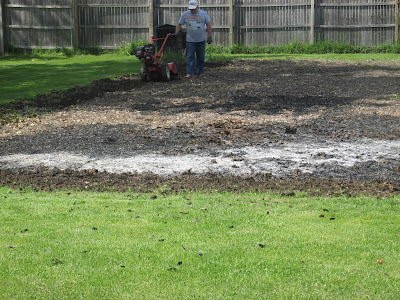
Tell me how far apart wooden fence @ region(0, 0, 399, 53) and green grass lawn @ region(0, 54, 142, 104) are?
0.93 m

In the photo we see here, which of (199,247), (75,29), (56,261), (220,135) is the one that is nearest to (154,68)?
(220,135)

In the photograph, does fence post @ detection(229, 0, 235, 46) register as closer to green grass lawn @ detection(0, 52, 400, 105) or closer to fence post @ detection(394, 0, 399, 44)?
green grass lawn @ detection(0, 52, 400, 105)

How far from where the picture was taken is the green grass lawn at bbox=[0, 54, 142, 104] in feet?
44.8

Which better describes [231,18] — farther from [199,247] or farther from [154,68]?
[199,247]

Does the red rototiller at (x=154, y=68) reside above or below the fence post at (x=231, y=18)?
below

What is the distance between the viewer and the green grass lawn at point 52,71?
13656 mm

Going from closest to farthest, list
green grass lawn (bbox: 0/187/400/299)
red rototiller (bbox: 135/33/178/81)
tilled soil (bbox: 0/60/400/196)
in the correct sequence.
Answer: green grass lawn (bbox: 0/187/400/299)
tilled soil (bbox: 0/60/400/196)
red rototiller (bbox: 135/33/178/81)

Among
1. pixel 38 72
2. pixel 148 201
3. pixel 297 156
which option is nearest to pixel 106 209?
pixel 148 201

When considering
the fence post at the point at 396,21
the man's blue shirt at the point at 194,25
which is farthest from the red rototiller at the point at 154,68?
the fence post at the point at 396,21

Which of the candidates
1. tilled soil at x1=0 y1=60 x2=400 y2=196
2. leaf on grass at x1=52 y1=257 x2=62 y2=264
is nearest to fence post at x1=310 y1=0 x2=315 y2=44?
tilled soil at x1=0 y1=60 x2=400 y2=196

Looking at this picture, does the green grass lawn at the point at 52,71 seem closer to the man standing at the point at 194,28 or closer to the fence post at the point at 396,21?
the man standing at the point at 194,28

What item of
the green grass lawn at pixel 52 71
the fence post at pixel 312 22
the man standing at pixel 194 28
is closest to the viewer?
the green grass lawn at pixel 52 71

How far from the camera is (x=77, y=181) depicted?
21.8 ft

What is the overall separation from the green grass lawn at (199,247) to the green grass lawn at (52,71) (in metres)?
7.43
